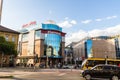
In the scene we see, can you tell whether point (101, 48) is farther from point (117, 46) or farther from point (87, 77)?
point (87, 77)

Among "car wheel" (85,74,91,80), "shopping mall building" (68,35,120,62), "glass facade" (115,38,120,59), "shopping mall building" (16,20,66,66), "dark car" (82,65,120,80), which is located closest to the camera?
"dark car" (82,65,120,80)

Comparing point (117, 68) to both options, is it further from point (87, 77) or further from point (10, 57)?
point (10, 57)

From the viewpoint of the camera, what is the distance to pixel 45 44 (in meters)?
85.3

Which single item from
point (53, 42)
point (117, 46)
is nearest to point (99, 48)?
point (117, 46)

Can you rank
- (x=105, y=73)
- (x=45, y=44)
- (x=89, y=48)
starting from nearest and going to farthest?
(x=105, y=73)
(x=45, y=44)
(x=89, y=48)

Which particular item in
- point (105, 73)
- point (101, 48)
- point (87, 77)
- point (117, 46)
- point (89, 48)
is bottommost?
point (87, 77)

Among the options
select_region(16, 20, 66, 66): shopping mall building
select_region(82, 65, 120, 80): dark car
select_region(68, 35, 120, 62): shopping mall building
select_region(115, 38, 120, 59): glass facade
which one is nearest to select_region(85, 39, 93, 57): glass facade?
select_region(68, 35, 120, 62): shopping mall building

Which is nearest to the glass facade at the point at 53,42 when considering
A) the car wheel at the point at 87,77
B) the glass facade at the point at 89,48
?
the glass facade at the point at 89,48

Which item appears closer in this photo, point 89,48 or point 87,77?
point 87,77

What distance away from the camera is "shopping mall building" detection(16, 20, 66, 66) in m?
84.1

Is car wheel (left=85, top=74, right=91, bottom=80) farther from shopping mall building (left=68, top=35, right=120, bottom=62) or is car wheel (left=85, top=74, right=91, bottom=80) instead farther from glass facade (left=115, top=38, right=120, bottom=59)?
glass facade (left=115, top=38, right=120, bottom=59)

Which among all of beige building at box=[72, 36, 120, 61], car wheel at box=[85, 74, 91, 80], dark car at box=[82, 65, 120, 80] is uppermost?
beige building at box=[72, 36, 120, 61]

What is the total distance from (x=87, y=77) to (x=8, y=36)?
50.1 m

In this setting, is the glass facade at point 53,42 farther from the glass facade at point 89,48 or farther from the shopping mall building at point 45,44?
the glass facade at point 89,48
